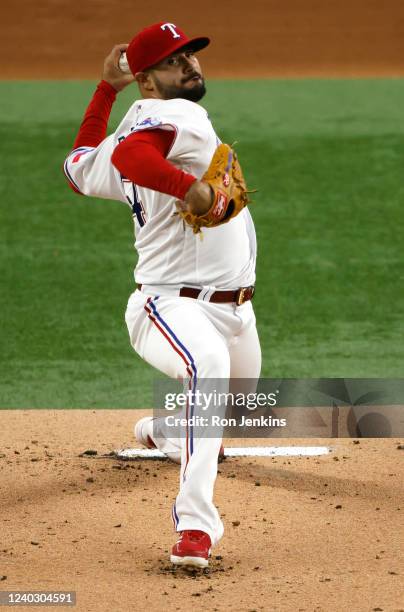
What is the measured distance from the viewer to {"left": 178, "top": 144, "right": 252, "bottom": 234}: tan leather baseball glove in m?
3.77

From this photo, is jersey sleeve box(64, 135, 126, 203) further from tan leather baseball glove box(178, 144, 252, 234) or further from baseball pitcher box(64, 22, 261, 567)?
tan leather baseball glove box(178, 144, 252, 234)

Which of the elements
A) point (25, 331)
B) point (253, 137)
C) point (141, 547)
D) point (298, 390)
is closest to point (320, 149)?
point (253, 137)

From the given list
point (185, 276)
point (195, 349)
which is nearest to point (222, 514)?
point (195, 349)

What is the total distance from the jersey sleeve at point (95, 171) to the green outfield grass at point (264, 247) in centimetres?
181

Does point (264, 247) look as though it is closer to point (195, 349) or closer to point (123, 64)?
point (123, 64)

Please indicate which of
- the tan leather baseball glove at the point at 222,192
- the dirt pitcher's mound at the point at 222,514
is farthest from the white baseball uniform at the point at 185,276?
the dirt pitcher's mound at the point at 222,514

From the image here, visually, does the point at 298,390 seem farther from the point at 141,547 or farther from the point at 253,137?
the point at 253,137

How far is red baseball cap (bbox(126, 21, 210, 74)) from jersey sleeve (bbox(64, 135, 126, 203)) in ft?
1.00

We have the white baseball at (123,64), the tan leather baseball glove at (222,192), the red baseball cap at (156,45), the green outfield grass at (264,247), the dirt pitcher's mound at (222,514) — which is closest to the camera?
the dirt pitcher's mound at (222,514)

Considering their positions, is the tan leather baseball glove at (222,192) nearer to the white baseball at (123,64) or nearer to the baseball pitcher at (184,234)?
the baseball pitcher at (184,234)

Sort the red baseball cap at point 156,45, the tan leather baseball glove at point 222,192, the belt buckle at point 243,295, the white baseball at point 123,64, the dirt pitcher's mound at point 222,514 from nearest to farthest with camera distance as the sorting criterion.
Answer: the dirt pitcher's mound at point 222,514, the tan leather baseball glove at point 222,192, the red baseball cap at point 156,45, the belt buckle at point 243,295, the white baseball at point 123,64

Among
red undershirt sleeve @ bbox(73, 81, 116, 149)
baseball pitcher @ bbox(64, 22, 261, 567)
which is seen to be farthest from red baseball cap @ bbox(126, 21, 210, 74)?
red undershirt sleeve @ bbox(73, 81, 116, 149)

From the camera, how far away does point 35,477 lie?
480 cm

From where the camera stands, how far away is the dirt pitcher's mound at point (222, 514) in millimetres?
3633
